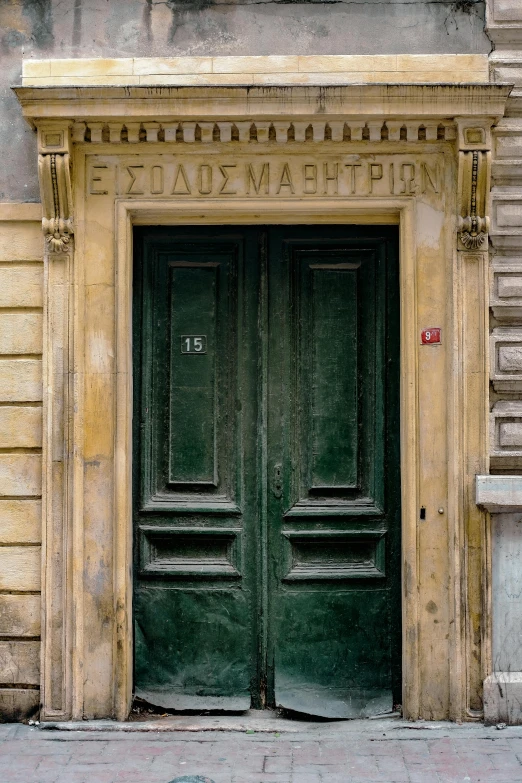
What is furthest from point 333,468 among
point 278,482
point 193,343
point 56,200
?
point 56,200

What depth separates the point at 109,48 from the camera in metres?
5.62

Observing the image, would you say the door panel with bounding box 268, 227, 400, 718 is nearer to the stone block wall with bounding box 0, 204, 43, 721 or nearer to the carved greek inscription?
the carved greek inscription

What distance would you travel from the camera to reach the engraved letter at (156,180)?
5570mm

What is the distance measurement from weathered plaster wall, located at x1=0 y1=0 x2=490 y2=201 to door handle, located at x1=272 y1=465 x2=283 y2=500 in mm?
2244

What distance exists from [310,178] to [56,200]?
1.53m

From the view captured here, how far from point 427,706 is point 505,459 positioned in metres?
1.55

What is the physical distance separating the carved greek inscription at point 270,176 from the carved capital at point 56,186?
192 mm

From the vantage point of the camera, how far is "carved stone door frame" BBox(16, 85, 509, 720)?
214 inches

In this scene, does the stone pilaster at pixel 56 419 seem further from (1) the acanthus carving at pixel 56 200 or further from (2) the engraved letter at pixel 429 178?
(2) the engraved letter at pixel 429 178

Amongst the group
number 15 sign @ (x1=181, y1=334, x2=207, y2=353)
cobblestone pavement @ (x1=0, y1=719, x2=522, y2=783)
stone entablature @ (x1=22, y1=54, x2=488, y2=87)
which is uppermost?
stone entablature @ (x1=22, y1=54, x2=488, y2=87)

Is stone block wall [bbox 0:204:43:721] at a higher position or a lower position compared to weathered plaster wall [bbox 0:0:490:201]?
lower

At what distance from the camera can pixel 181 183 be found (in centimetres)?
557

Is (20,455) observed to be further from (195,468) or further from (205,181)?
(205,181)

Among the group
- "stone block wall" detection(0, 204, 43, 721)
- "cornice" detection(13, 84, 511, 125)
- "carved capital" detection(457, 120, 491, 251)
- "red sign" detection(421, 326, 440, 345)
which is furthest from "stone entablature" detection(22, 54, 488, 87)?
"red sign" detection(421, 326, 440, 345)
